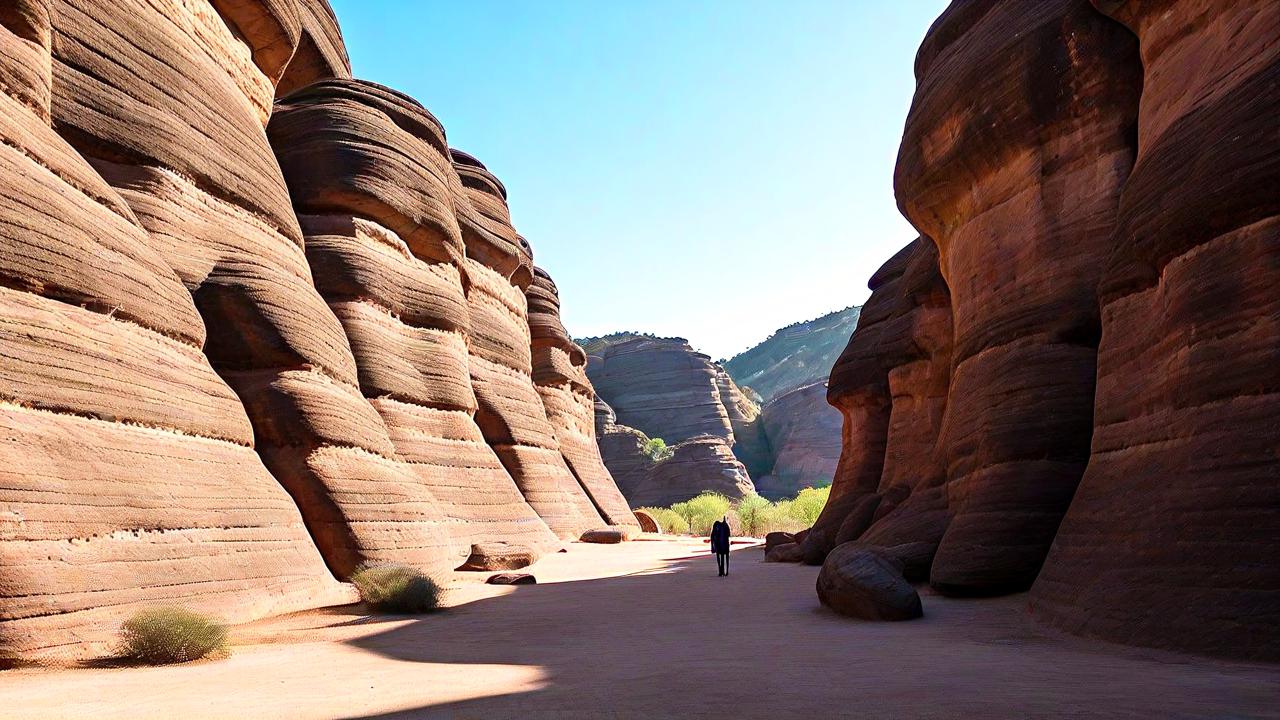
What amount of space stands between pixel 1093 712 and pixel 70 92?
14.1 m

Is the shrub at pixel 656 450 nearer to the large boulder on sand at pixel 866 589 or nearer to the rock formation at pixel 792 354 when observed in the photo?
the large boulder on sand at pixel 866 589

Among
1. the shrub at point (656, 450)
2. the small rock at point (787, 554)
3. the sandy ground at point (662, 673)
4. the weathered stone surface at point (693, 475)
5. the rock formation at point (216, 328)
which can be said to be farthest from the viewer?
the shrub at point (656, 450)

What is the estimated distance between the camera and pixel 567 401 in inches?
1464

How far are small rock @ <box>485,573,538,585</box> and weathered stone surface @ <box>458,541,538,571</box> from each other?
6.86 ft

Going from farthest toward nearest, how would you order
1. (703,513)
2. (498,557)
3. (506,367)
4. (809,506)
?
(703,513) < (809,506) < (506,367) < (498,557)

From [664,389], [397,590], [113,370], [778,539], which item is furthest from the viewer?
[664,389]

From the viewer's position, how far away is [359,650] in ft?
27.2

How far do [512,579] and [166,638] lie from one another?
8715mm

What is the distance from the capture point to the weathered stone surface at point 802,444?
72.4m

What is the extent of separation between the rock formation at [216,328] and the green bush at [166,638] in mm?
471

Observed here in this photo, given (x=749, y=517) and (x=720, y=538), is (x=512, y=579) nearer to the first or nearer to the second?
(x=720, y=538)

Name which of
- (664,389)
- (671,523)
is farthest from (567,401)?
(664,389)

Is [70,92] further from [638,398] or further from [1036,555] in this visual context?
[638,398]

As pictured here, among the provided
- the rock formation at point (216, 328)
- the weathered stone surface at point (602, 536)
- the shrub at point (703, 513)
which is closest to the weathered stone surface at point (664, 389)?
the shrub at point (703, 513)
